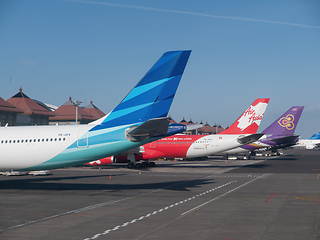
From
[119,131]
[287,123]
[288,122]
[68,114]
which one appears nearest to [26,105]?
[68,114]

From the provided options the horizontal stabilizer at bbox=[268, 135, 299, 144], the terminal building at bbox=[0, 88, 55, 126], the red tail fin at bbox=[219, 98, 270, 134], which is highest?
the terminal building at bbox=[0, 88, 55, 126]

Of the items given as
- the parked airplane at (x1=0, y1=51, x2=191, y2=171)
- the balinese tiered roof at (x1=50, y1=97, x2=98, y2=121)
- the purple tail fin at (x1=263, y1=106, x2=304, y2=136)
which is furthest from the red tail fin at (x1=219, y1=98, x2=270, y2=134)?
the balinese tiered roof at (x1=50, y1=97, x2=98, y2=121)

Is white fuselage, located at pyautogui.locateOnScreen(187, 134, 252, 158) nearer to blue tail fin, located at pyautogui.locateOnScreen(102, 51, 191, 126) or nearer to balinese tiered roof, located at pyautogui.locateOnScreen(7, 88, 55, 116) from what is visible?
blue tail fin, located at pyautogui.locateOnScreen(102, 51, 191, 126)

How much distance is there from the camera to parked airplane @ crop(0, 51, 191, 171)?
23.2m

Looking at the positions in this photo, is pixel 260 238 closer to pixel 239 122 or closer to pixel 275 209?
pixel 275 209

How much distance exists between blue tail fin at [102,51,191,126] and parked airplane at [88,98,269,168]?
974 inches

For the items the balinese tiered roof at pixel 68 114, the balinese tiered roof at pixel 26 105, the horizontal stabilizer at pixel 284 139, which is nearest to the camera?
the balinese tiered roof at pixel 26 105

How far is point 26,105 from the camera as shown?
7106cm

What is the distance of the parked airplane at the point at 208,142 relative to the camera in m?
48.9

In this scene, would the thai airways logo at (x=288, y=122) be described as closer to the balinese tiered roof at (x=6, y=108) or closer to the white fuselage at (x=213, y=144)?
the white fuselage at (x=213, y=144)

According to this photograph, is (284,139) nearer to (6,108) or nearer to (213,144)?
(213,144)

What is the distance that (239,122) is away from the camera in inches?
2064

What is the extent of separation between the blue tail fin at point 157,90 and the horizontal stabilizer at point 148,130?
4.23 feet

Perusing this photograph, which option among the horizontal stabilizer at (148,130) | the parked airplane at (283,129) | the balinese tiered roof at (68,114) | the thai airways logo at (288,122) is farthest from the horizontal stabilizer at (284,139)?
the horizontal stabilizer at (148,130)
